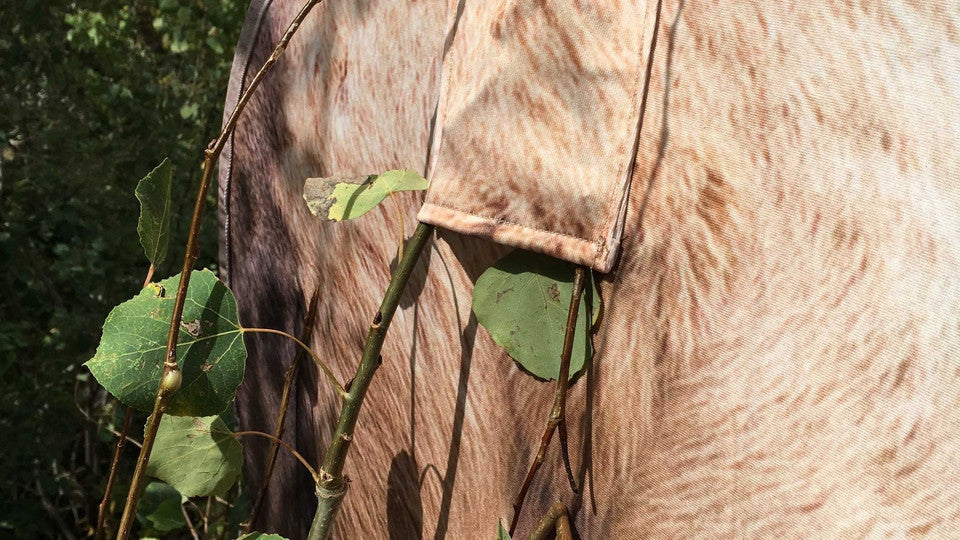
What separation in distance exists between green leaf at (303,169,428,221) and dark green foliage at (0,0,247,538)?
159 cm

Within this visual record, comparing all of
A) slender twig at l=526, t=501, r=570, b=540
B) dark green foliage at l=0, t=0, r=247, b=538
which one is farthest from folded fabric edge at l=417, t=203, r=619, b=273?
dark green foliage at l=0, t=0, r=247, b=538

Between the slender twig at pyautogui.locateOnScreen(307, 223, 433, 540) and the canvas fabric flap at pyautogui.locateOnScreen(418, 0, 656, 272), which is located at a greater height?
the canvas fabric flap at pyautogui.locateOnScreen(418, 0, 656, 272)

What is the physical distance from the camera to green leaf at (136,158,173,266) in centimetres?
83

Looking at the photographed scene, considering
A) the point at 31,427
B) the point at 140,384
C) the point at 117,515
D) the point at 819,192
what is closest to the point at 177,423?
the point at 140,384

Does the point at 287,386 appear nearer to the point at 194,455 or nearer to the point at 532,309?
the point at 194,455

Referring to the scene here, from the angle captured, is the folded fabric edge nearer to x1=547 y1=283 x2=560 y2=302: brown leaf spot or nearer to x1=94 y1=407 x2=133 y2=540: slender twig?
x1=547 y1=283 x2=560 y2=302: brown leaf spot

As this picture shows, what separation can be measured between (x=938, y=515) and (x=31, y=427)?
2097 mm

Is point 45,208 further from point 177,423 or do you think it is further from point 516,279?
point 516,279

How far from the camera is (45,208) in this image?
240 cm

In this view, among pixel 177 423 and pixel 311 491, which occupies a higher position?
pixel 177 423

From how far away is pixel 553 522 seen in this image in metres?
0.72

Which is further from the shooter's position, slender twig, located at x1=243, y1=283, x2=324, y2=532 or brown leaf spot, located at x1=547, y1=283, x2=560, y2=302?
slender twig, located at x1=243, y1=283, x2=324, y2=532

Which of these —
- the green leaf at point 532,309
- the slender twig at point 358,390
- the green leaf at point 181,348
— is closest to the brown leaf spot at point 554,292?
the green leaf at point 532,309

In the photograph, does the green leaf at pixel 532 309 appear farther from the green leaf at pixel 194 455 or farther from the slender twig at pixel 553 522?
the green leaf at pixel 194 455
